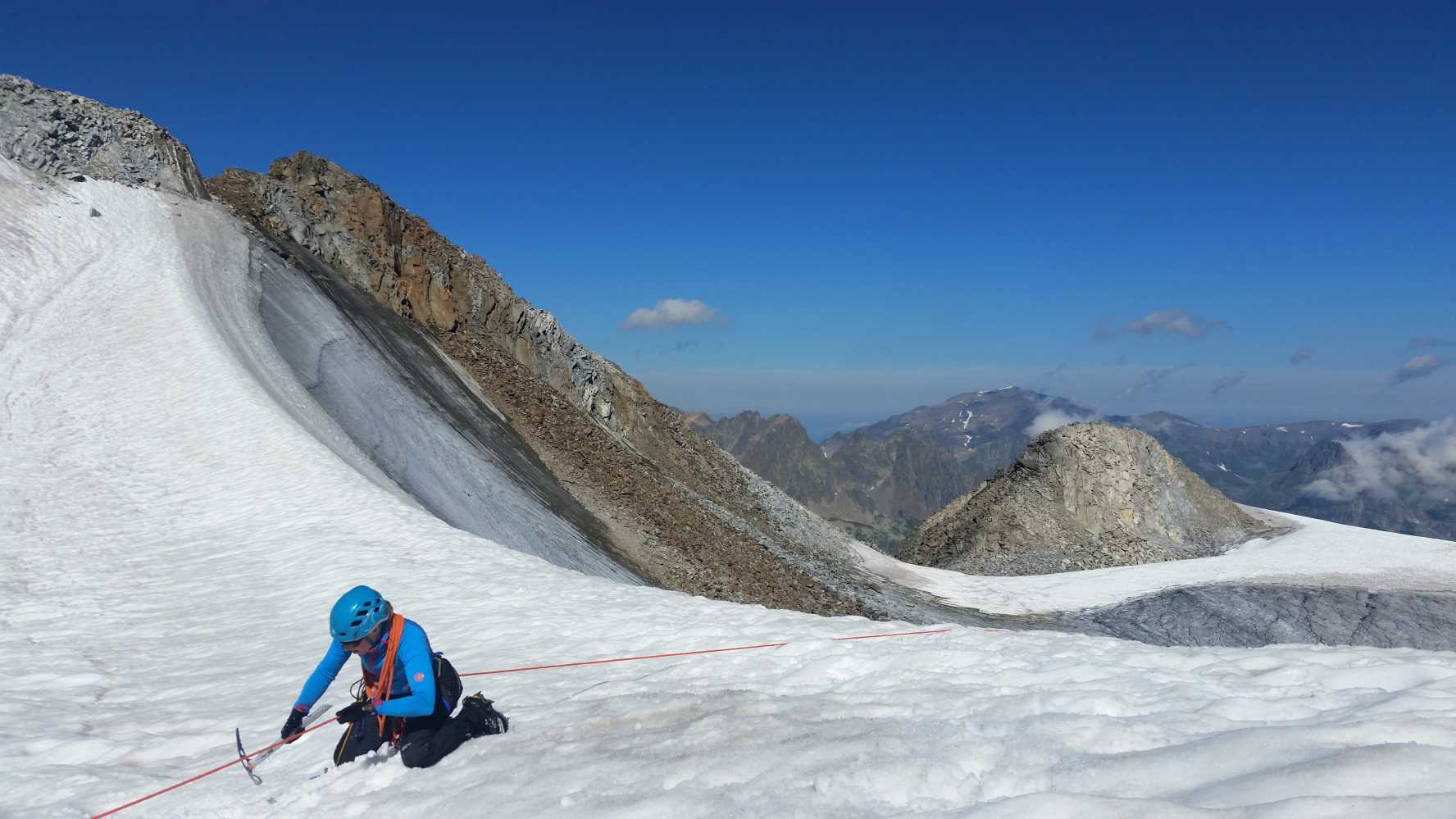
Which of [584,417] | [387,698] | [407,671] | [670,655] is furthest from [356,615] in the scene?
[584,417]

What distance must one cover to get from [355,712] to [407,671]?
62 centimetres

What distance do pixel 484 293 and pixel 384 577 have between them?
3134cm

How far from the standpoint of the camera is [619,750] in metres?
6.22

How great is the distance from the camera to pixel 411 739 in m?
6.17

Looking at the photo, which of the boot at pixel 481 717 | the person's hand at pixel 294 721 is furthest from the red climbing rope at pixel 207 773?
the boot at pixel 481 717

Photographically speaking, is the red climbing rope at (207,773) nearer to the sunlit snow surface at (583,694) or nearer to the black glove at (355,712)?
the sunlit snow surface at (583,694)

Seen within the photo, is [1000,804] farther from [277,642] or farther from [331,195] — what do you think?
[331,195]

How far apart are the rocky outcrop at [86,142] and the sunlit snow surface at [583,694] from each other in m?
22.1

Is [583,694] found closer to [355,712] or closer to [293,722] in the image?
[355,712]

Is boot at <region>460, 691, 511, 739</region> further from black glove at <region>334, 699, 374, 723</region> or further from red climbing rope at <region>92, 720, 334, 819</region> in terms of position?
red climbing rope at <region>92, 720, 334, 819</region>

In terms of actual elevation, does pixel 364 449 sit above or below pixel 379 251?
below

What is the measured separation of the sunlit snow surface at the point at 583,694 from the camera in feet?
16.2

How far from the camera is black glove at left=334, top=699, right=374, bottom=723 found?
20.0ft

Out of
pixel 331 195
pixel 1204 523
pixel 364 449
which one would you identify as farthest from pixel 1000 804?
pixel 1204 523
